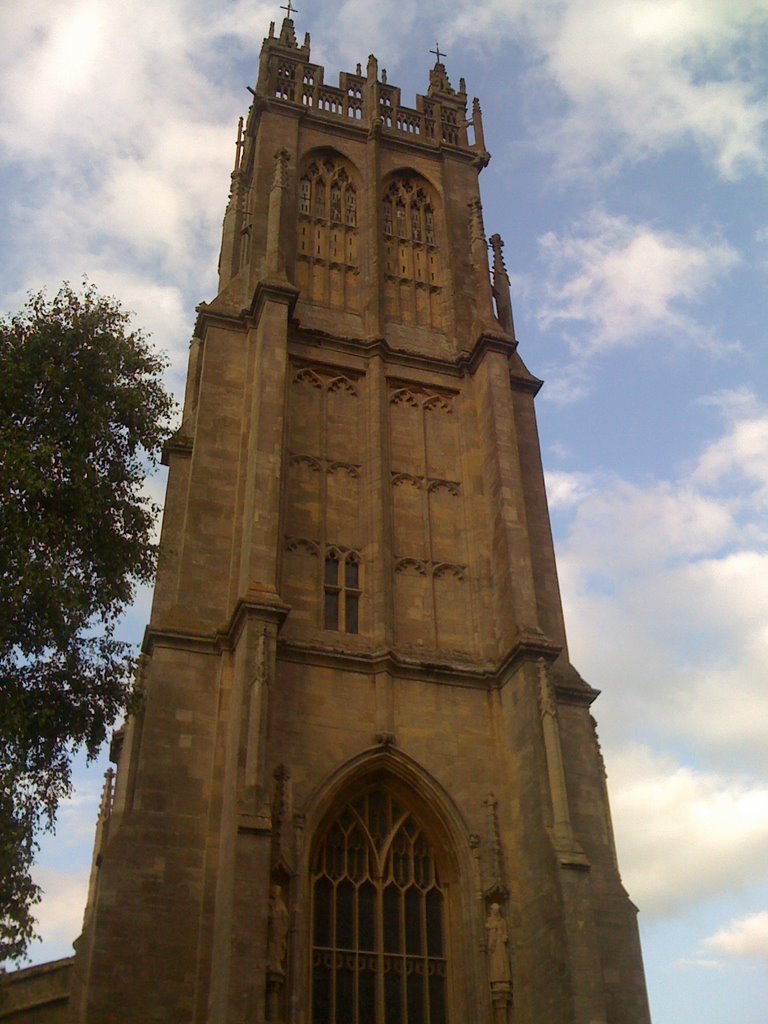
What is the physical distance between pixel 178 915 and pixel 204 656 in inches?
165

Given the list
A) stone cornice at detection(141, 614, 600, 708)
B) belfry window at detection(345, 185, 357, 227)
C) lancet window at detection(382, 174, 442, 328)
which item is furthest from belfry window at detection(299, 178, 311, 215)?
stone cornice at detection(141, 614, 600, 708)

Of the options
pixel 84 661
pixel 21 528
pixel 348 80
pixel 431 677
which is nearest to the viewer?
pixel 21 528

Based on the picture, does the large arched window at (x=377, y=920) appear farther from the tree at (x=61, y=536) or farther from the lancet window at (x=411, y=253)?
the lancet window at (x=411, y=253)

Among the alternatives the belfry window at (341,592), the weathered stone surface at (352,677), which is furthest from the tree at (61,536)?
the belfry window at (341,592)

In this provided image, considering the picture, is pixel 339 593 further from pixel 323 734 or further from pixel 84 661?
pixel 84 661

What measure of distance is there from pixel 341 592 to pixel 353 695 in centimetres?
227

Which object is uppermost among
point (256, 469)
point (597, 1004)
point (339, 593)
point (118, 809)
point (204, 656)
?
point (256, 469)

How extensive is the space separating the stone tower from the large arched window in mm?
41

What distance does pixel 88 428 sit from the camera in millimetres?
13719

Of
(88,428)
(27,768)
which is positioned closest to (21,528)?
(88,428)

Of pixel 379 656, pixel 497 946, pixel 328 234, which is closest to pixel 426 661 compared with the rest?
pixel 379 656

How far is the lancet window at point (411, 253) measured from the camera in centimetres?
2514

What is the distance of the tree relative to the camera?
40.7 ft

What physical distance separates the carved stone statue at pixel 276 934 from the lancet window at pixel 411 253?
13.8 m
